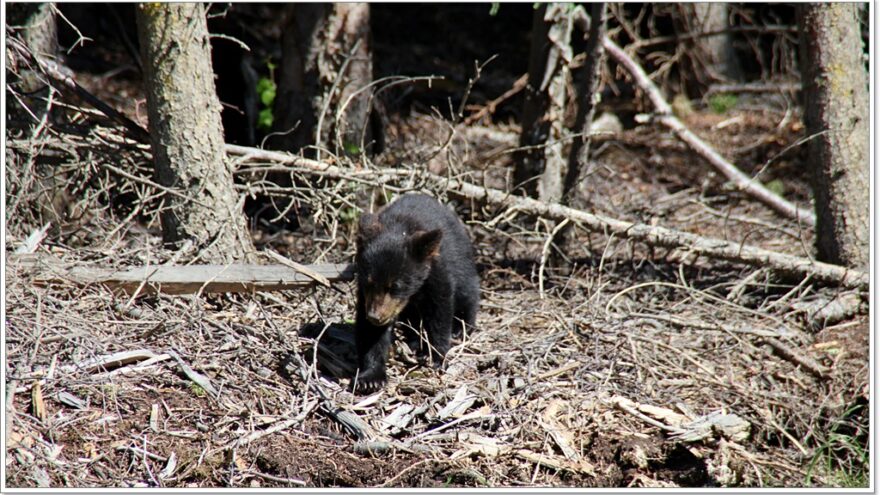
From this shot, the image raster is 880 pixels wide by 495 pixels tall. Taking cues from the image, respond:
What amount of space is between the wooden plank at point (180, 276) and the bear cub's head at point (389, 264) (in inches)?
25.5

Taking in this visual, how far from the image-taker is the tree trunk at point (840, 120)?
259 inches

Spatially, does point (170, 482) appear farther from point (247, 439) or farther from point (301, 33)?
point (301, 33)

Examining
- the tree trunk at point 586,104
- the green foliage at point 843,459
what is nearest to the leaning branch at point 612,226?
the tree trunk at point 586,104

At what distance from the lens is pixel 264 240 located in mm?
7371

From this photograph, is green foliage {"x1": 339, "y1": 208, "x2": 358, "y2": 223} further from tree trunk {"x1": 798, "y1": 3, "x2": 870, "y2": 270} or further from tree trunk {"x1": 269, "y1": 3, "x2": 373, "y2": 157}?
tree trunk {"x1": 798, "y1": 3, "x2": 870, "y2": 270}

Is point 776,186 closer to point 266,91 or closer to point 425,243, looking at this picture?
point 266,91

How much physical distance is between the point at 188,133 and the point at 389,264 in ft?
5.87

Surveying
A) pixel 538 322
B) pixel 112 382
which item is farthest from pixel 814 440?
pixel 112 382

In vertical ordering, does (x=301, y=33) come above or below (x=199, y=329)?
above

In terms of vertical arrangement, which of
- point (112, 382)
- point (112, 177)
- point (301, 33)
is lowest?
point (112, 382)

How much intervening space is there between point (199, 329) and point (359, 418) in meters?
1.19

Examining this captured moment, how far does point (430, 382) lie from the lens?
5230 mm

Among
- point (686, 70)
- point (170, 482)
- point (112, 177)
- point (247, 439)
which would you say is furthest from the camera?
point (686, 70)

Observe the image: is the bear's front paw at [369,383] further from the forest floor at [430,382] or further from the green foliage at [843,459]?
the green foliage at [843,459]
